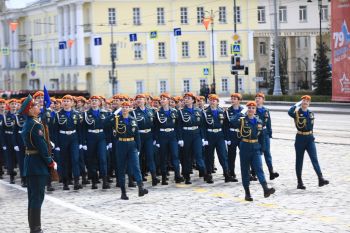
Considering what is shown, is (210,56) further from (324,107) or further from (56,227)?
(56,227)

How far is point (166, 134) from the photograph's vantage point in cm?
1848

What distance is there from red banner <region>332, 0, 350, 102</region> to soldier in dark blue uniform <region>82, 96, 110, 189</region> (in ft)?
87.8

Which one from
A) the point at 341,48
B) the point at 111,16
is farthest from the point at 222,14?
the point at 341,48

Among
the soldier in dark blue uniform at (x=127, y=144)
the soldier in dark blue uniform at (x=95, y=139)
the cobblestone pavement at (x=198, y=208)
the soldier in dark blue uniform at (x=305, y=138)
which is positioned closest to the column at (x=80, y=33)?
the cobblestone pavement at (x=198, y=208)

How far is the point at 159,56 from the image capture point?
8400 centimetres

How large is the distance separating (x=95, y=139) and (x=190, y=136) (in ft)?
6.90

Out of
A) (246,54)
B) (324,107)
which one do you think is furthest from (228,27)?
(324,107)

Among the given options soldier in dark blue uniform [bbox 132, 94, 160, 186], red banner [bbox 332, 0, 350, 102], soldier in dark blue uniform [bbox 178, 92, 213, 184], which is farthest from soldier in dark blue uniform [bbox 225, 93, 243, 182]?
red banner [bbox 332, 0, 350, 102]

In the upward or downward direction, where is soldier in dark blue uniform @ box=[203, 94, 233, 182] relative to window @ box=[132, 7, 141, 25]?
downward

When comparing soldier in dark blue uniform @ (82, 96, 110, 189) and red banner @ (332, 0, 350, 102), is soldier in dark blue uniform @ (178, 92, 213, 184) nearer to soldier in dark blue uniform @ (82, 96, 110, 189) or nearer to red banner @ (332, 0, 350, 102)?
soldier in dark blue uniform @ (82, 96, 110, 189)

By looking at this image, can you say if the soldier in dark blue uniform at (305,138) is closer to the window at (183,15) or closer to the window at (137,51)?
the window at (137,51)

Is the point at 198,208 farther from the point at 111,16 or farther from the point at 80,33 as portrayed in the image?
the point at 80,33

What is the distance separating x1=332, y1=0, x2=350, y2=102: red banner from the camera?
43062 mm

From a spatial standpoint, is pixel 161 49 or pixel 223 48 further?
pixel 223 48
